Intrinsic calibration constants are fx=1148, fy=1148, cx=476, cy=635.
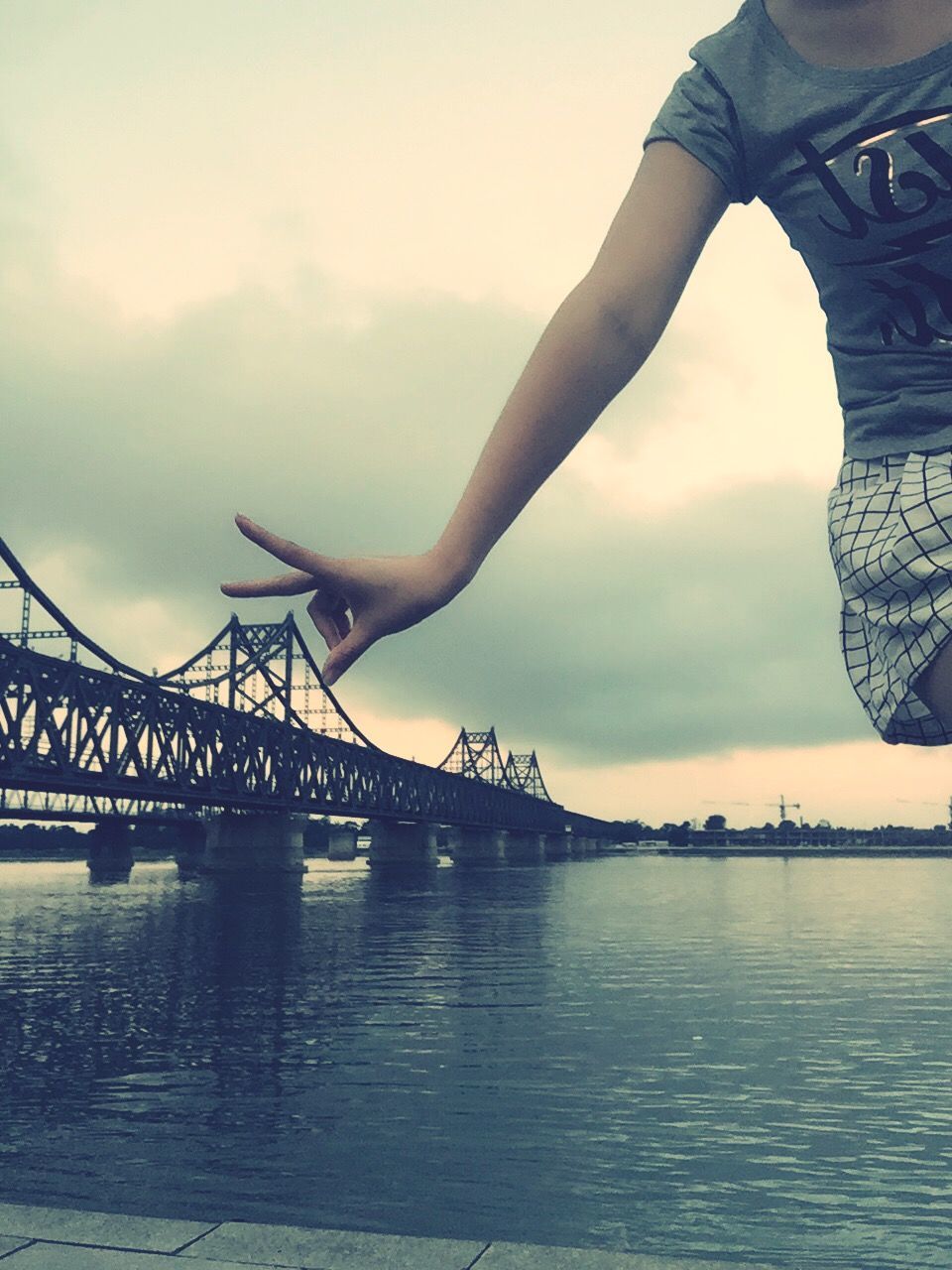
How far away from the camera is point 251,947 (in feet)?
99.3

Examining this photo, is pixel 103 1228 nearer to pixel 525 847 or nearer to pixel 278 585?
pixel 278 585

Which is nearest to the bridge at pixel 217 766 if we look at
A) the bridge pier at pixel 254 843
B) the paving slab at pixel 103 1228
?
the bridge pier at pixel 254 843

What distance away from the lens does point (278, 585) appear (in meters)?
1.75

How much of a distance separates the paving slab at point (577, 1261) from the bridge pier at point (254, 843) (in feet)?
281

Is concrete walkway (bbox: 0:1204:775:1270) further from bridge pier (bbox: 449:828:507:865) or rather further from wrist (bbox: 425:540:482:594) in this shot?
bridge pier (bbox: 449:828:507:865)

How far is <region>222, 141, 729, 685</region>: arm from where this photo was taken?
5.79 ft

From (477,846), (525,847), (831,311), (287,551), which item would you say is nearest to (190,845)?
(477,846)

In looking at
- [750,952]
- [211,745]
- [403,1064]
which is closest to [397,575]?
[403,1064]

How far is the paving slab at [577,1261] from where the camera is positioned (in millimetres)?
3947

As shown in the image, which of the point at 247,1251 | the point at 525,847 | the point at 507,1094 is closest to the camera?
the point at 247,1251

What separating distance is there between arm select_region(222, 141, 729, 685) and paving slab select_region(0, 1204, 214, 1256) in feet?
11.2

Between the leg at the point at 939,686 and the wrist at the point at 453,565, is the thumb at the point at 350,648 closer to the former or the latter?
the wrist at the point at 453,565

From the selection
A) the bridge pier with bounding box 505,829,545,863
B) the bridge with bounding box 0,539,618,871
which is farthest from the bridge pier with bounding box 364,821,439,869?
the bridge pier with bounding box 505,829,545,863

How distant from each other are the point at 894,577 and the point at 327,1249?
12.4 feet
